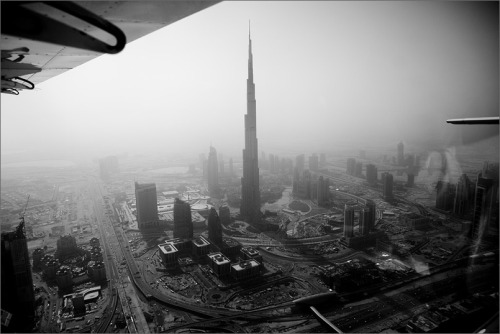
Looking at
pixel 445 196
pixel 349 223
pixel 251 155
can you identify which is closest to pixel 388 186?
pixel 445 196

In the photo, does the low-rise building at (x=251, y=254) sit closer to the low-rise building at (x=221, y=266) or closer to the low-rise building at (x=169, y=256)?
the low-rise building at (x=221, y=266)

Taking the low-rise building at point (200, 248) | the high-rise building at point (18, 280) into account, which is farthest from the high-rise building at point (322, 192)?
the high-rise building at point (18, 280)

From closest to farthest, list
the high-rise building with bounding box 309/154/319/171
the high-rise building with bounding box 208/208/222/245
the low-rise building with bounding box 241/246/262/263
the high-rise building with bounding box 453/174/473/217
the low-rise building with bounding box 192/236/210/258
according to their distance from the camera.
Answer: the low-rise building with bounding box 241/246/262/263
the low-rise building with bounding box 192/236/210/258
the high-rise building with bounding box 208/208/222/245
the high-rise building with bounding box 453/174/473/217
the high-rise building with bounding box 309/154/319/171

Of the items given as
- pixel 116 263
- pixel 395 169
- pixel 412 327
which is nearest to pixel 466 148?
pixel 395 169

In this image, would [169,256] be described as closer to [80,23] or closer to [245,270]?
[245,270]

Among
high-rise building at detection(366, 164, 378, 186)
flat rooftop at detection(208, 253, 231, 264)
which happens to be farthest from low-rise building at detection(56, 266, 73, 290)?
high-rise building at detection(366, 164, 378, 186)

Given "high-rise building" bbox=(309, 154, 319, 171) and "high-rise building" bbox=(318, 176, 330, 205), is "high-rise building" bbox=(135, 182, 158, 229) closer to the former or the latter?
"high-rise building" bbox=(318, 176, 330, 205)

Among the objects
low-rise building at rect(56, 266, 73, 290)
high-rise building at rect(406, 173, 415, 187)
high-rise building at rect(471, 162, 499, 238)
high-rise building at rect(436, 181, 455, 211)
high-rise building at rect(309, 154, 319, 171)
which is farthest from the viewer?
high-rise building at rect(309, 154, 319, 171)
